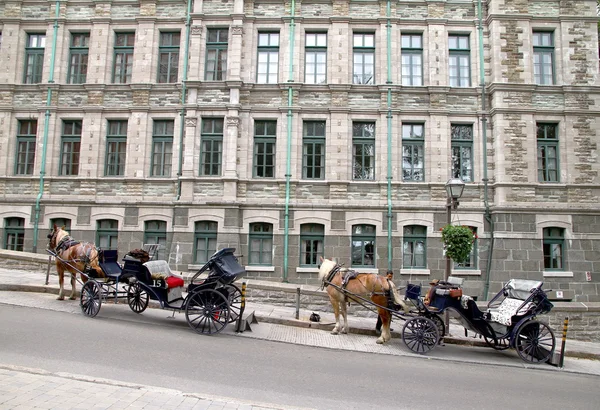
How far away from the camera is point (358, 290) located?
10.4 m

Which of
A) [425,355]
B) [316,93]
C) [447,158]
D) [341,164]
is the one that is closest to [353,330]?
[425,355]

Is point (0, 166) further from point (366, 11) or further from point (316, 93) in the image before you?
point (366, 11)

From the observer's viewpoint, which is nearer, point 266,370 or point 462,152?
point 266,370

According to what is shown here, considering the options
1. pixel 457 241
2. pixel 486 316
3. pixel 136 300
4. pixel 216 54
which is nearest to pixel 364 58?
pixel 216 54

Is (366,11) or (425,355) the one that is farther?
(366,11)

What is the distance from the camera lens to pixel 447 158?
1695 centimetres

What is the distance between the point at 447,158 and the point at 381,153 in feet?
8.57

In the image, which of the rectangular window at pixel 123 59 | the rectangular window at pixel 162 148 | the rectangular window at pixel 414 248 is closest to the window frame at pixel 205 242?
the rectangular window at pixel 162 148

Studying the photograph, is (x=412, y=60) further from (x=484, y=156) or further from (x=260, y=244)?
(x=260, y=244)

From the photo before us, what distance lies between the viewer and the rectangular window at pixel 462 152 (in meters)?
17.1

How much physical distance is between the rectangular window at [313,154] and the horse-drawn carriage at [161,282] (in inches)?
314

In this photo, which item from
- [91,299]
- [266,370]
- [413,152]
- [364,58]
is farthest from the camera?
[364,58]

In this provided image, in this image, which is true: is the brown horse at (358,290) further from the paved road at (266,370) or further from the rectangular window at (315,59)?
the rectangular window at (315,59)

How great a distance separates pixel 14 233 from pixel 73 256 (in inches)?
348
